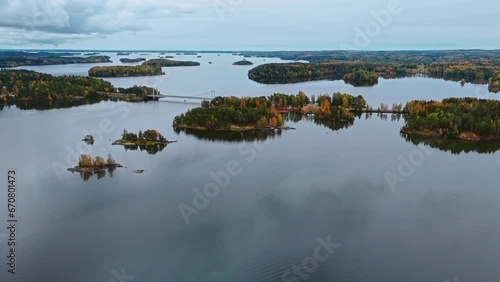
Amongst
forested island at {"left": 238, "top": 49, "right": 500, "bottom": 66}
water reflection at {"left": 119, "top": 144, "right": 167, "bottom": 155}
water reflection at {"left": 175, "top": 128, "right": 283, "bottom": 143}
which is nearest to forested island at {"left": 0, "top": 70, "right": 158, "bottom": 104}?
water reflection at {"left": 175, "top": 128, "right": 283, "bottom": 143}

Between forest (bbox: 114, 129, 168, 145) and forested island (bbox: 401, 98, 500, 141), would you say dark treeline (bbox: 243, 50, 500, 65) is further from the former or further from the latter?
forest (bbox: 114, 129, 168, 145)

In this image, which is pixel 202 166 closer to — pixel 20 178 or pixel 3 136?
pixel 20 178

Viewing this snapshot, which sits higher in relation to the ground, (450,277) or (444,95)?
(444,95)

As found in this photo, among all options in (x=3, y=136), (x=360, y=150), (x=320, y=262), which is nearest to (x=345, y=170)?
(x=360, y=150)

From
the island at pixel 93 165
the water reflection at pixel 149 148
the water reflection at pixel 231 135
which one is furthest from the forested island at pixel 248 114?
the island at pixel 93 165

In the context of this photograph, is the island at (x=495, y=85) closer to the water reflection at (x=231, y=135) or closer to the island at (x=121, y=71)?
the water reflection at (x=231, y=135)
